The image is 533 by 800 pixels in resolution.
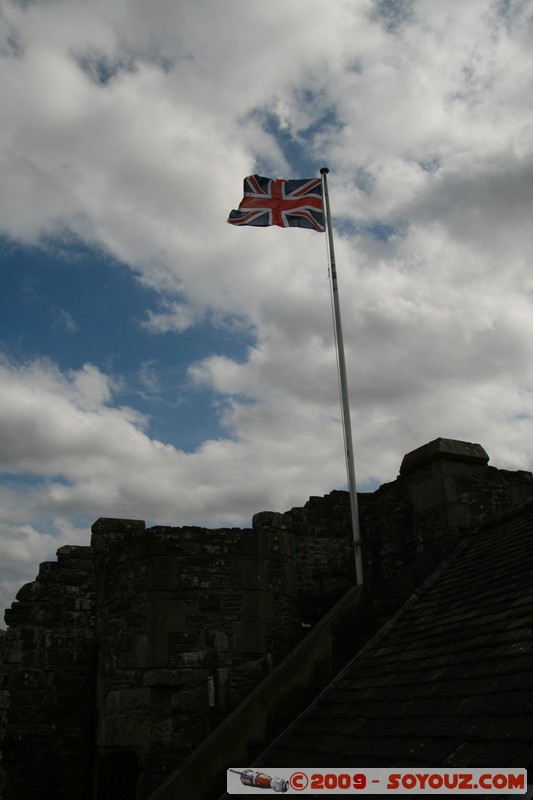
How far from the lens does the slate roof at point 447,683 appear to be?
170 inches

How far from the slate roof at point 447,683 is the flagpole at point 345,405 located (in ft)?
4.46

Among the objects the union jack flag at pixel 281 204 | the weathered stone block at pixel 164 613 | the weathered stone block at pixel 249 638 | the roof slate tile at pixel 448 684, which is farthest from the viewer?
the union jack flag at pixel 281 204

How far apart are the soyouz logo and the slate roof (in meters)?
0.07

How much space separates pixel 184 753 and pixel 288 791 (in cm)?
306

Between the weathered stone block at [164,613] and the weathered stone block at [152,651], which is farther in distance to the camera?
the weathered stone block at [164,613]

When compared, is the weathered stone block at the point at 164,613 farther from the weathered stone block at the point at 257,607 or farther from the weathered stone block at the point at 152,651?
the weathered stone block at the point at 257,607

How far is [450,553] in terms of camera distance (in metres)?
8.39

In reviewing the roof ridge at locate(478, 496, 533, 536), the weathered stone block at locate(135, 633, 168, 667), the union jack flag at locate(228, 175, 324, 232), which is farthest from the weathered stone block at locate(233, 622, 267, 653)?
the union jack flag at locate(228, 175, 324, 232)

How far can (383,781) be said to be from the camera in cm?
453

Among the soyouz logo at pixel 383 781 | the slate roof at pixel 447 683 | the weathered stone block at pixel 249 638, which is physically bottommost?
the soyouz logo at pixel 383 781

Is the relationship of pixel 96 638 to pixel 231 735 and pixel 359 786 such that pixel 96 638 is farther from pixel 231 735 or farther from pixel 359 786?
pixel 359 786

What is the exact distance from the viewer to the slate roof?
431 cm

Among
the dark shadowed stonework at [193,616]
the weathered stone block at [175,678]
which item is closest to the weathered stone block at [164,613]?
the dark shadowed stonework at [193,616]

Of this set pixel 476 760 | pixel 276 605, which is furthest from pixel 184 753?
pixel 476 760
